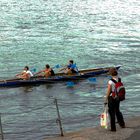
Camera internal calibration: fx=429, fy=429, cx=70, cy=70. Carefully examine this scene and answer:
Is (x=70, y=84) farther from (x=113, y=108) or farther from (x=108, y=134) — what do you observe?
(x=108, y=134)

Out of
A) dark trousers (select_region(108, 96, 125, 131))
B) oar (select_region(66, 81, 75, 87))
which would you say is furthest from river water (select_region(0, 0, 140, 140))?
dark trousers (select_region(108, 96, 125, 131))

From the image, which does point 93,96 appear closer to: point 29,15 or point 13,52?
point 13,52

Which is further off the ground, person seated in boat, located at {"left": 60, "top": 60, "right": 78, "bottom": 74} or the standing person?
the standing person

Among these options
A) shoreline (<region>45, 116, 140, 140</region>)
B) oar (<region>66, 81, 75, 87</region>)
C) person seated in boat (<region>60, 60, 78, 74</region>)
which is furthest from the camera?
person seated in boat (<region>60, 60, 78, 74</region>)

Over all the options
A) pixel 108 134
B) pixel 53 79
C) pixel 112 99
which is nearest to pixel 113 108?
pixel 112 99

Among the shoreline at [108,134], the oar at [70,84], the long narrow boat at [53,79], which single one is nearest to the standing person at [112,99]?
the shoreline at [108,134]

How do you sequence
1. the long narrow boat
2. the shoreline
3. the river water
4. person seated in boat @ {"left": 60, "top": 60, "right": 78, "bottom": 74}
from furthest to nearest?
person seated in boat @ {"left": 60, "top": 60, "right": 78, "bottom": 74} → the long narrow boat → the river water → the shoreline

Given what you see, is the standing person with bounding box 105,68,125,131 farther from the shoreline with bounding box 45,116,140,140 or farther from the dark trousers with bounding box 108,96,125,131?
the shoreline with bounding box 45,116,140,140

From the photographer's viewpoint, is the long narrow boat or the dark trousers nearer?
the dark trousers

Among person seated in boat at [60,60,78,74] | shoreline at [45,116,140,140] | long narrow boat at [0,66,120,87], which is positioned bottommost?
long narrow boat at [0,66,120,87]

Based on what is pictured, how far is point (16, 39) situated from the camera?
51500 millimetres

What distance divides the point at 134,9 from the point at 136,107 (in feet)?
224

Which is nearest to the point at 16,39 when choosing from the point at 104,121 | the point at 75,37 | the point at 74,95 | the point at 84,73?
the point at 75,37

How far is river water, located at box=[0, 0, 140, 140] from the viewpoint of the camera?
22.3 metres
